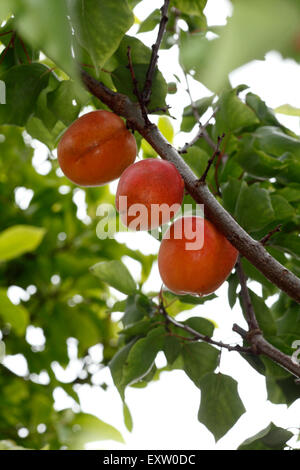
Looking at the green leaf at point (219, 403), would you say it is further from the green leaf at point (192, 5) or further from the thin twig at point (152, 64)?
the green leaf at point (192, 5)

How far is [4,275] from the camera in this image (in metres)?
2.14

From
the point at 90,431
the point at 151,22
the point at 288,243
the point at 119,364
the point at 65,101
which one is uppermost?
the point at 151,22

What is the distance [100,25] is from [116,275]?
0.82m

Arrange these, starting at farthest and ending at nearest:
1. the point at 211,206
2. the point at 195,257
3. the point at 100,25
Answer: the point at 195,257 < the point at 211,206 < the point at 100,25

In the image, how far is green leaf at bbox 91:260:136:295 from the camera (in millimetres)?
1432

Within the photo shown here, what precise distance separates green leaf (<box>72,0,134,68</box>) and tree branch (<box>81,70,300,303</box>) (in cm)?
29

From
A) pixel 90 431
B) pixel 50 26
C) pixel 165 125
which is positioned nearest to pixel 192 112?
pixel 165 125

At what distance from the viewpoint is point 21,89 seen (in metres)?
1.17

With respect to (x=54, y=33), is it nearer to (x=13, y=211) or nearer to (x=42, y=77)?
(x=42, y=77)

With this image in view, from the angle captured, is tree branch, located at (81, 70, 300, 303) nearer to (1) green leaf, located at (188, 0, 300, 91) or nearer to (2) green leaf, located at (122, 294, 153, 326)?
(2) green leaf, located at (122, 294, 153, 326)

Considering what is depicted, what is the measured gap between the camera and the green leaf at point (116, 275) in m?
1.43

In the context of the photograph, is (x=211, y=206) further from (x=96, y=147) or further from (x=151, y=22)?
(x=151, y=22)

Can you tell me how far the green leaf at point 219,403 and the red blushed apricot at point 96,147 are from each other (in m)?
0.54
